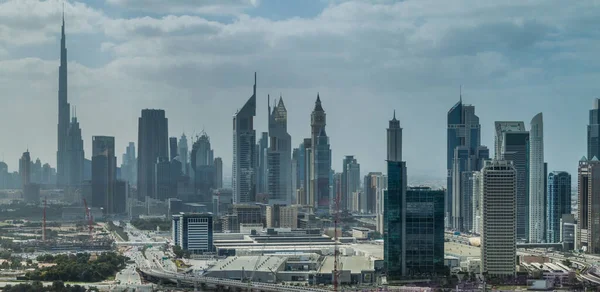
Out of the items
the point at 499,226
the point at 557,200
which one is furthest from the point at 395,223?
the point at 557,200

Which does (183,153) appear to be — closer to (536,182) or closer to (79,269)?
(536,182)

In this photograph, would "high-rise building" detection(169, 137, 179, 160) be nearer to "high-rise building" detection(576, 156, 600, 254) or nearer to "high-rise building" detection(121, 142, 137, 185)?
"high-rise building" detection(121, 142, 137, 185)

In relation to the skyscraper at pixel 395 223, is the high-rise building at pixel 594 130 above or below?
above

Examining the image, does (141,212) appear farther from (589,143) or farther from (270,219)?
(589,143)

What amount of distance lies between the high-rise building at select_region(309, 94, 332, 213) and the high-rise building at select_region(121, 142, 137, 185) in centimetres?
1276

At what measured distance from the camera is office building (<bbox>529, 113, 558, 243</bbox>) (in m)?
39.8

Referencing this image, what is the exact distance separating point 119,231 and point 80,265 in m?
16.8

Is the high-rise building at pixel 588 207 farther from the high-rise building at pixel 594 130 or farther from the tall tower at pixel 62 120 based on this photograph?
the tall tower at pixel 62 120

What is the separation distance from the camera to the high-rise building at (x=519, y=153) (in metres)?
39.9

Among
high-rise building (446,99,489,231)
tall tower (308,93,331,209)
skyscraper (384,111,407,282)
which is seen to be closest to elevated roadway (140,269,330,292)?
skyscraper (384,111,407,282)

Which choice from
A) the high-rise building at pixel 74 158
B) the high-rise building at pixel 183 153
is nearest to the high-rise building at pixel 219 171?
the high-rise building at pixel 183 153

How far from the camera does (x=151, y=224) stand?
47.1 meters

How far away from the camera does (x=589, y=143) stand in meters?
44.2

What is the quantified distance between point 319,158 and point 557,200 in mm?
18555
